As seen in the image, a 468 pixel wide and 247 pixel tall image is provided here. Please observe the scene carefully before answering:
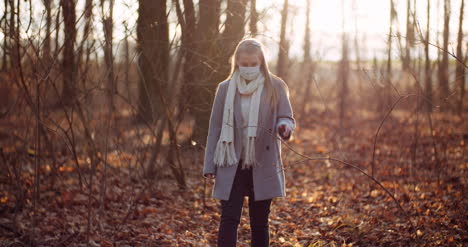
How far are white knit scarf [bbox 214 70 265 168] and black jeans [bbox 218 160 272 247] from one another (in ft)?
0.38

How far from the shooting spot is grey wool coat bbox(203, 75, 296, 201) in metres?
3.48

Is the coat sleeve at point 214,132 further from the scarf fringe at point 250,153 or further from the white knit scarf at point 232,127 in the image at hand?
the scarf fringe at point 250,153

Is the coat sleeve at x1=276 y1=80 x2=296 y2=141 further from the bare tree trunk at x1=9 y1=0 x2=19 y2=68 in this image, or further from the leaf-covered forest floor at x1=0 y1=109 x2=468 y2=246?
the bare tree trunk at x1=9 y1=0 x2=19 y2=68

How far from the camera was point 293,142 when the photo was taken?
12.0 meters

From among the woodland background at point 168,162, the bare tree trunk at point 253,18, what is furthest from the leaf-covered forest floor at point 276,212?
the bare tree trunk at point 253,18

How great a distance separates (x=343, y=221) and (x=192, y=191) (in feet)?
7.94

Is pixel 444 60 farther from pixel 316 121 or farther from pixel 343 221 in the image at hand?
pixel 343 221

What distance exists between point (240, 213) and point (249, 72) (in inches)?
43.0

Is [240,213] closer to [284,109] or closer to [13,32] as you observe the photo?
[284,109]

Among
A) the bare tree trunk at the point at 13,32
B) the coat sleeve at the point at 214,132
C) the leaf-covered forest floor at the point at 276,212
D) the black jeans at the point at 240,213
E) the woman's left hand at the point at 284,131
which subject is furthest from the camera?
the leaf-covered forest floor at the point at 276,212

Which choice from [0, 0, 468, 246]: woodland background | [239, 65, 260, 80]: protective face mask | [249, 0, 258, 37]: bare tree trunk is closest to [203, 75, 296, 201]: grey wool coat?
[239, 65, 260, 80]: protective face mask

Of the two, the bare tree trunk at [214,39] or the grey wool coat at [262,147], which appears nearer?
the grey wool coat at [262,147]

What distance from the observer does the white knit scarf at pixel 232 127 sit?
3.48 meters

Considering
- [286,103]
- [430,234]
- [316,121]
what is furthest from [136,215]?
[316,121]
